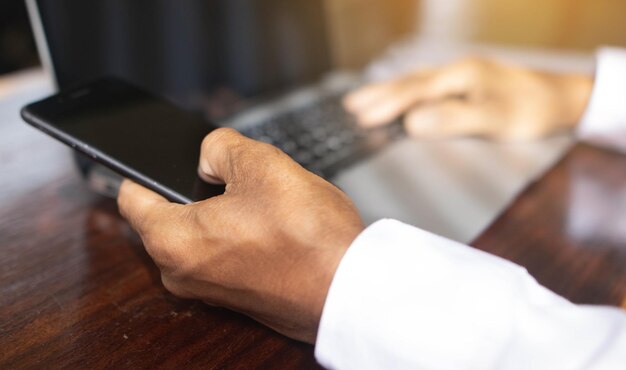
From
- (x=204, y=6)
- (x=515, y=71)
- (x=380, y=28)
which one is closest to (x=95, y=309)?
(x=204, y=6)

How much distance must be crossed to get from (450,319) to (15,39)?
537mm

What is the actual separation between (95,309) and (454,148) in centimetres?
42

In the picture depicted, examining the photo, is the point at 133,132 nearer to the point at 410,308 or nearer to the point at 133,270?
the point at 133,270

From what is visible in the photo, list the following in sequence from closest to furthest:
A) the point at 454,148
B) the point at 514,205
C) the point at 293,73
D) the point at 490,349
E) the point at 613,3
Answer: the point at 490,349
the point at 514,205
the point at 454,148
the point at 293,73
the point at 613,3

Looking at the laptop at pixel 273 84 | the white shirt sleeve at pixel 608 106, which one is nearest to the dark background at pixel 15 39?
the laptop at pixel 273 84

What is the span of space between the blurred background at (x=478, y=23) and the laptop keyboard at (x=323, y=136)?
0.28 meters

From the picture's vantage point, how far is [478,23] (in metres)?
1.15

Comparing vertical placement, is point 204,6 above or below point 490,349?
above

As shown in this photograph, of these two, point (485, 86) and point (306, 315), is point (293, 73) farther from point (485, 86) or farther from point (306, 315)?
point (306, 315)

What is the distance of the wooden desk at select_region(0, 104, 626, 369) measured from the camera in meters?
0.33

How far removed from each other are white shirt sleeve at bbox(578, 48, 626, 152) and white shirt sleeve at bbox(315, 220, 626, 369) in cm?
37

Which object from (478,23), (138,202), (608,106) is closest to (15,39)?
(138,202)

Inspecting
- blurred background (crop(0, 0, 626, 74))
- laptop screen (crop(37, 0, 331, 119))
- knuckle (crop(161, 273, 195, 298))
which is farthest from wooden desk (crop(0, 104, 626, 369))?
blurred background (crop(0, 0, 626, 74))

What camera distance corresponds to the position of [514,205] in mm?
492
